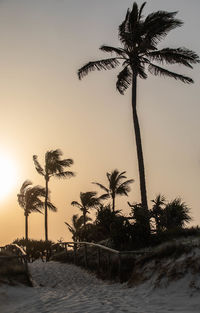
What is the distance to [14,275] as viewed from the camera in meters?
12.4

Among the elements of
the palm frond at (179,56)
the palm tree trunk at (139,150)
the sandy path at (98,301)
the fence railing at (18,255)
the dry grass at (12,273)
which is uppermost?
the palm frond at (179,56)

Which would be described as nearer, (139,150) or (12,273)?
(12,273)

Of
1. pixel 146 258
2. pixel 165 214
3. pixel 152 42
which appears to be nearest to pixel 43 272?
pixel 146 258

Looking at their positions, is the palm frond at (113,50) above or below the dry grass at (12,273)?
above

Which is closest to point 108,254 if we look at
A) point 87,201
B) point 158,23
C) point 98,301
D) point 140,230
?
point 140,230

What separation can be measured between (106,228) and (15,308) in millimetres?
11286

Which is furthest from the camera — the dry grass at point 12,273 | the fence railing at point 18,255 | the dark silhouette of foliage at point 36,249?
the dark silhouette of foliage at point 36,249

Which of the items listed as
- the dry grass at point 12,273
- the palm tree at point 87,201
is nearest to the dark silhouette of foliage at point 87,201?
the palm tree at point 87,201

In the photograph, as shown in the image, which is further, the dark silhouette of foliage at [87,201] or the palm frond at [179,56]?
the dark silhouette of foliage at [87,201]

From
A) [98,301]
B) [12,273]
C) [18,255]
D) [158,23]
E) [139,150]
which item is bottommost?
[98,301]

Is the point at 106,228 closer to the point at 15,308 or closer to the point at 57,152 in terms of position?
the point at 15,308

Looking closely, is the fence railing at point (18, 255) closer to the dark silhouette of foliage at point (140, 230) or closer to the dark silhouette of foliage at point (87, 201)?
the dark silhouette of foliage at point (140, 230)

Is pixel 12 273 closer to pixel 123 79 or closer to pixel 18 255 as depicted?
pixel 18 255

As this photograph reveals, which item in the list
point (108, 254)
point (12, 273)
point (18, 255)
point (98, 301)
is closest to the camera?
point (98, 301)
